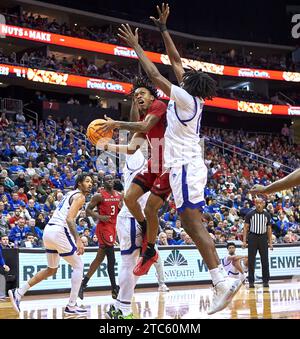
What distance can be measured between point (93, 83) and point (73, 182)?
1109 cm

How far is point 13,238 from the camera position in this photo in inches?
582

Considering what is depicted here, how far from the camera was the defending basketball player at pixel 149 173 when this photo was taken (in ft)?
20.8

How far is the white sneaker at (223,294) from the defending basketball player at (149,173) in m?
0.87

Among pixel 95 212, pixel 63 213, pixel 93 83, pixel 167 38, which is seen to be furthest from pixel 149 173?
pixel 93 83

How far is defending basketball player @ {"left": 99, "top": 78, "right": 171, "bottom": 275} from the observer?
6.33 m

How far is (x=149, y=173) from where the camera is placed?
6.55 meters

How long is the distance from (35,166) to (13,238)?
19.9ft

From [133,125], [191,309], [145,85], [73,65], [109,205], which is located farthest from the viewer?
[73,65]

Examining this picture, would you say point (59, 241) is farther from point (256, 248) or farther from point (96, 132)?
point (256, 248)

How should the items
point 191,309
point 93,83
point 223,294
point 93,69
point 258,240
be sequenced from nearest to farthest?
point 223,294
point 191,309
point 258,240
point 93,83
point 93,69

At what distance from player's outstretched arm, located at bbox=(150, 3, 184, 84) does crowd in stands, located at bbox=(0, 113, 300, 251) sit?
5.84 m

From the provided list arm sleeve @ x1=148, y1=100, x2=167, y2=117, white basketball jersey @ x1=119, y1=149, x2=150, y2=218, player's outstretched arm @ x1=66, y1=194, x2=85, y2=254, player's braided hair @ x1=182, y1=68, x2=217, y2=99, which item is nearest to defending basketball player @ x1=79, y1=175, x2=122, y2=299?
player's outstretched arm @ x1=66, y1=194, x2=85, y2=254
